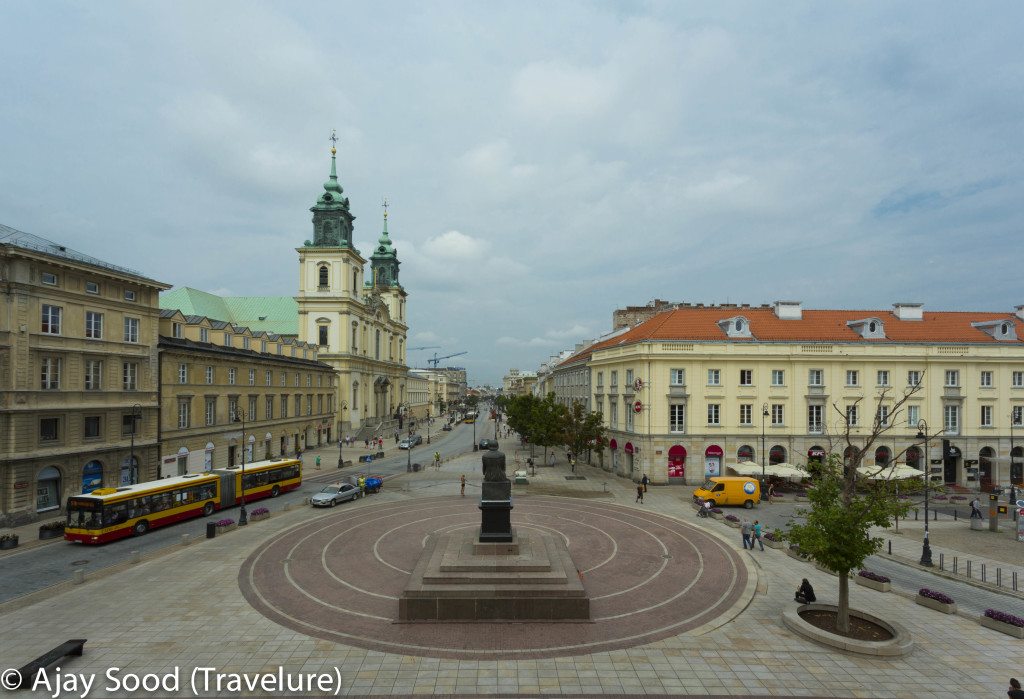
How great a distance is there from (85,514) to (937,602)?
36.6 meters

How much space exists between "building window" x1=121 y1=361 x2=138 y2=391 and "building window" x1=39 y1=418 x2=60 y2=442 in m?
4.77

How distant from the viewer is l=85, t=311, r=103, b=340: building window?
107 feet

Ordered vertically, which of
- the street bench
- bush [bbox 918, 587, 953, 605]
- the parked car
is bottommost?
the parked car

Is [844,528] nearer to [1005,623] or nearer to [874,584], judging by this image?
[1005,623]

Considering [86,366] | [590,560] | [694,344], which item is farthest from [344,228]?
[590,560]

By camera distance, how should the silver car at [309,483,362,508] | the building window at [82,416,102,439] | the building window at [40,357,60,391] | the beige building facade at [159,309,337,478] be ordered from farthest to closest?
the beige building facade at [159,309,337,478], the silver car at [309,483,362,508], the building window at [82,416,102,439], the building window at [40,357,60,391]

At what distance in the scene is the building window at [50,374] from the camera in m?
30.2

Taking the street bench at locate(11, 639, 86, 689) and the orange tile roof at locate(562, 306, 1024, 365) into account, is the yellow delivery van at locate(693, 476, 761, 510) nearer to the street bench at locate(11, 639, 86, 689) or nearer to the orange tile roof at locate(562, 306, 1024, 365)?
the orange tile roof at locate(562, 306, 1024, 365)

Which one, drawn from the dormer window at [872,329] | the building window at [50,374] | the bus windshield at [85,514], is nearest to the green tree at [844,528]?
the bus windshield at [85,514]

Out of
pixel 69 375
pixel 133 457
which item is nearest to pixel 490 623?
pixel 69 375

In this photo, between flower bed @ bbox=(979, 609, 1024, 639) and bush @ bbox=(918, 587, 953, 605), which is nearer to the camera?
flower bed @ bbox=(979, 609, 1024, 639)

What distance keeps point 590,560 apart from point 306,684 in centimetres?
1315

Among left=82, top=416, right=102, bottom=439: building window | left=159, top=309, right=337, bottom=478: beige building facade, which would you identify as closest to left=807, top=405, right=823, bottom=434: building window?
left=159, top=309, right=337, bottom=478: beige building facade

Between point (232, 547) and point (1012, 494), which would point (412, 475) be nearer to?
point (232, 547)
